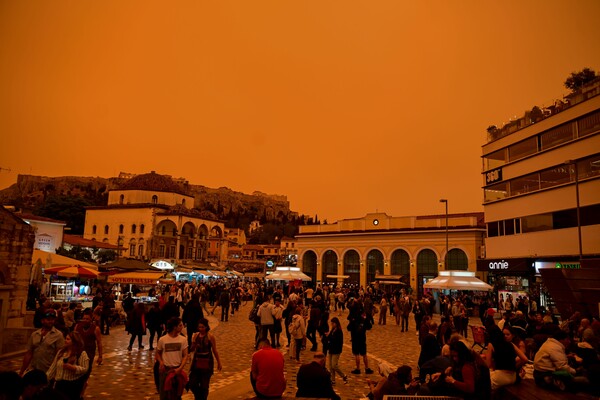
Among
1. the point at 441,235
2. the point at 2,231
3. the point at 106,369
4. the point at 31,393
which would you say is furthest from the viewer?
the point at 441,235

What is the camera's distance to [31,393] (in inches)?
165

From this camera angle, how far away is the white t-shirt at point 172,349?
6.53m

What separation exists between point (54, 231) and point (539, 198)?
47241mm

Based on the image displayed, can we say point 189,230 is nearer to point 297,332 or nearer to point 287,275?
point 287,275

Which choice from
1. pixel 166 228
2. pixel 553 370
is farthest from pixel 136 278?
pixel 166 228

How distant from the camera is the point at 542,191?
29.1 m

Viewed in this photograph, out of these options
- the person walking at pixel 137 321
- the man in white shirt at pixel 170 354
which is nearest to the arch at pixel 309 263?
the person walking at pixel 137 321

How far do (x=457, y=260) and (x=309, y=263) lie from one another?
17.2m

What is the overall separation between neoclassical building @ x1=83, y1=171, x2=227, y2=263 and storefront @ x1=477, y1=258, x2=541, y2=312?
1669 inches

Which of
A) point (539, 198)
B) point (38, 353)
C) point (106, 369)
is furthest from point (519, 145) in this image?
point (38, 353)

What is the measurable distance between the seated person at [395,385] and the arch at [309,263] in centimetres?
→ 4605

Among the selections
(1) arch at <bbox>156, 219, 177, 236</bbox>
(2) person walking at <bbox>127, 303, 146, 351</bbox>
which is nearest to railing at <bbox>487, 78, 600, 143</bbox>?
(2) person walking at <bbox>127, 303, 146, 351</bbox>

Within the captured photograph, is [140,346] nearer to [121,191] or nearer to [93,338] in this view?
[93,338]

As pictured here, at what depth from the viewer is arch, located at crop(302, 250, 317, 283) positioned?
174 ft
